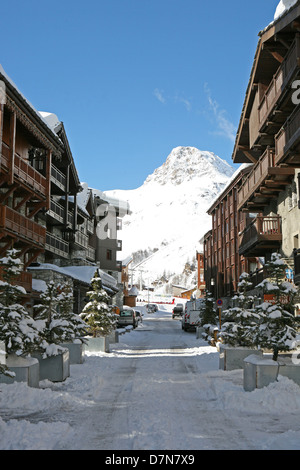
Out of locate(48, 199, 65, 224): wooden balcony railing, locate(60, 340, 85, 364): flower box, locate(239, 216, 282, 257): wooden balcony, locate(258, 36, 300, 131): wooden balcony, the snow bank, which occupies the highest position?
the snow bank

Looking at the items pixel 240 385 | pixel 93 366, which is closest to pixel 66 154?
pixel 93 366

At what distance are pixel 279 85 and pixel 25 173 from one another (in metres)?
14.2

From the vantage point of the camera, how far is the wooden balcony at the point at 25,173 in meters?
25.8

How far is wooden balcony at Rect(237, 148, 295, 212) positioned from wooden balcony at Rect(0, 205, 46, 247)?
11.9 m

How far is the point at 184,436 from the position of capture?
7371 mm

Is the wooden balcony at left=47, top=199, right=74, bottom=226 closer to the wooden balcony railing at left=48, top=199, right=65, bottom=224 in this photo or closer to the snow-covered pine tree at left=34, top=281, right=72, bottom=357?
the wooden balcony railing at left=48, top=199, right=65, bottom=224

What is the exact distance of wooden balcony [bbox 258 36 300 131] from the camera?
19.1m

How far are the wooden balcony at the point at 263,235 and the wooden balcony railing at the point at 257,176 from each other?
152 cm

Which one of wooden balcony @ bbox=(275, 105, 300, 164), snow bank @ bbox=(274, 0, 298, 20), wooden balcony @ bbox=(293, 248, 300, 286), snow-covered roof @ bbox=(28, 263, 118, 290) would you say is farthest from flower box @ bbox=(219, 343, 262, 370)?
snow-covered roof @ bbox=(28, 263, 118, 290)

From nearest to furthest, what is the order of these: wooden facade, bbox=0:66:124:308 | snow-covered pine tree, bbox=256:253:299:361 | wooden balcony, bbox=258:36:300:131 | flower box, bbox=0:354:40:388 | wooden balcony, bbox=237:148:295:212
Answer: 1. flower box, bbox=0:354:40:388
2. snow-covered pine tree, bbox=256:253:299:361
3. wooden balcony, bbox=258:36:300:131
4. wooden balcony, bbox=237:148:295:212
5. wooden facade, bbox=0:66:124:308

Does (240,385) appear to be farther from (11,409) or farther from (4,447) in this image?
(4,447)

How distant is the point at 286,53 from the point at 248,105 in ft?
21.1

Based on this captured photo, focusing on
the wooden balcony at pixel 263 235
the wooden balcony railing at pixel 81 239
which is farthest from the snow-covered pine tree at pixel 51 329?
the wooden balcony railing at pixel 81 239

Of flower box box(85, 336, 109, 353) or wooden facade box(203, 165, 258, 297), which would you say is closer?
flower box box(85, 336, 109, 353)
